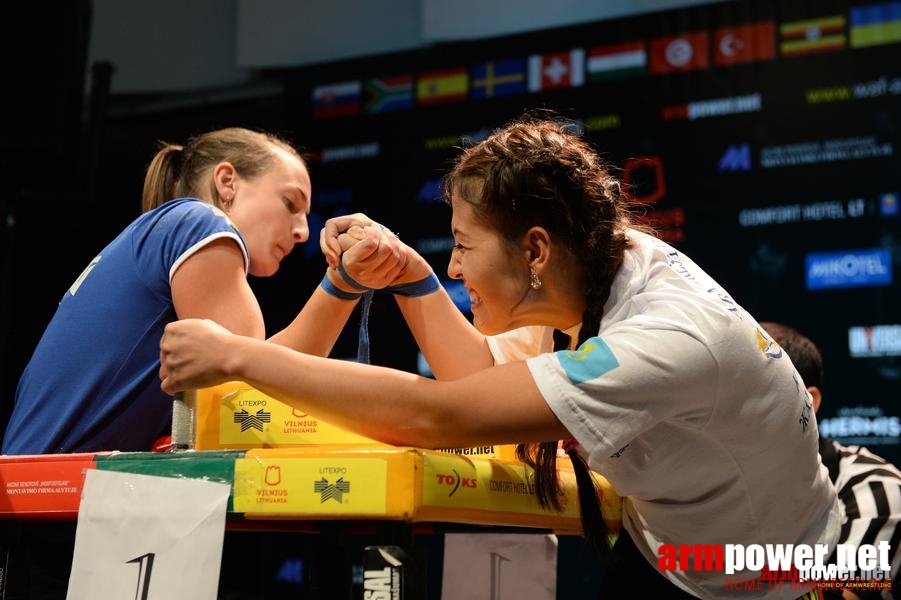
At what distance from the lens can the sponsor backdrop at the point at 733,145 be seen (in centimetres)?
329

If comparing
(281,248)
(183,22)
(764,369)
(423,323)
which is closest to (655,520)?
(764,369)

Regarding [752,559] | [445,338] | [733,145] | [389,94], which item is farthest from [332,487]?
[389,94]

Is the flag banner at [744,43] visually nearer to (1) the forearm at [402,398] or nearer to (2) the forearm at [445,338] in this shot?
(2) the forearm at [445,338]

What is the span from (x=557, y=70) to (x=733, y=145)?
0.77 m

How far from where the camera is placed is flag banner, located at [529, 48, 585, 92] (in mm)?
3889

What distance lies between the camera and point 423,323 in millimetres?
1671

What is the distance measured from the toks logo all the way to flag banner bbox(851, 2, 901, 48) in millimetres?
2960

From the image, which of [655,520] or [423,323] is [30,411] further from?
[655,520]

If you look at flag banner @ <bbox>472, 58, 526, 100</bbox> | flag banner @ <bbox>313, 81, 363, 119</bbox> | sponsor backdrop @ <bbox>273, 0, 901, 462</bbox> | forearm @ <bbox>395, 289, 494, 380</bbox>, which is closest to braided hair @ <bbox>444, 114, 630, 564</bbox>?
forearm @ <bbox>395, 289, 494, 380</bbox>

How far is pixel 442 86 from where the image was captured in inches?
162

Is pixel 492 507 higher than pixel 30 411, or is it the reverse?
pixel 30 411

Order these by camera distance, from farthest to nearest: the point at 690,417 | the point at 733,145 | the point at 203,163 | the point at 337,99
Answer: the point at 337,99, the point at 733,145, the point at 203,163, the point at 690,417

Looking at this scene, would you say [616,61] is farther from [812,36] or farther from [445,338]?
[445,338]

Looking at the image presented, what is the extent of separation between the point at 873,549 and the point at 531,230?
1.06 metres
